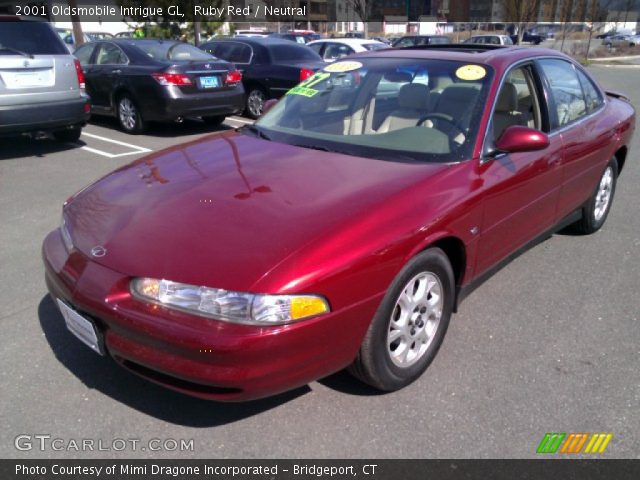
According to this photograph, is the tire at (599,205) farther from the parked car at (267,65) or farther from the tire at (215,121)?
the tire at (215,121)

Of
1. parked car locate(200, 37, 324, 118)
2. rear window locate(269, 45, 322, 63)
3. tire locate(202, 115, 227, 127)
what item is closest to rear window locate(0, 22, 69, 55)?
tire locate(202, 115, 227, 127)

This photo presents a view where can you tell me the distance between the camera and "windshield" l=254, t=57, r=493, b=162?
3.15 m

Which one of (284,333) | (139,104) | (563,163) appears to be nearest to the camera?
(284,333)

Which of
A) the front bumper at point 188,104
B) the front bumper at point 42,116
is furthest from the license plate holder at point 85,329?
the front bumper at point 188,104

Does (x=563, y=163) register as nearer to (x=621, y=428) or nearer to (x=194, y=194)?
(x=621, y=428)

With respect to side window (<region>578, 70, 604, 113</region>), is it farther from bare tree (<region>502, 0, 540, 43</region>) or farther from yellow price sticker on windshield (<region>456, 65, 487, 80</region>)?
bare tree (<region>502, 0, 540, 43</region>)

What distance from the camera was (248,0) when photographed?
43.2 metres

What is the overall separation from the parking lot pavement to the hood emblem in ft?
2.36

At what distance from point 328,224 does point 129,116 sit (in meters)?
Result: 7.63

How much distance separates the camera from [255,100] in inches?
423

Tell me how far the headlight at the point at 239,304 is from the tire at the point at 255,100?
879cm

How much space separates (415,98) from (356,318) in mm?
1687

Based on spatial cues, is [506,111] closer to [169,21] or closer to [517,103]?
[517,103]
